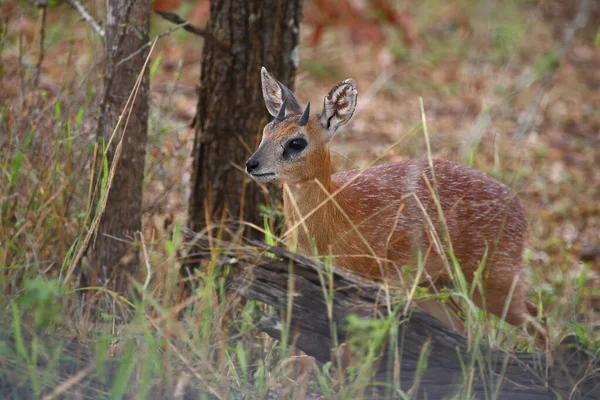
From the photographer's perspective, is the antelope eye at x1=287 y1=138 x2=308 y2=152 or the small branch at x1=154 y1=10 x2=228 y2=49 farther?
the small branch at x1=154 y1=10 x2=228 y2=49

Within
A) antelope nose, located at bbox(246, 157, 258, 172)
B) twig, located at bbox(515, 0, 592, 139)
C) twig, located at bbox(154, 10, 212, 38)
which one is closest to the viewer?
antelope nose, located at bbox(246, 157, 258, 172)

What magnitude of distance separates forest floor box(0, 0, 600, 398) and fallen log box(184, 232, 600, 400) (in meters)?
0.25

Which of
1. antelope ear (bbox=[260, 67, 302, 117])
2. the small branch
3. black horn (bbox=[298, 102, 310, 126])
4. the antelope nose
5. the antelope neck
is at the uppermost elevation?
the small branch

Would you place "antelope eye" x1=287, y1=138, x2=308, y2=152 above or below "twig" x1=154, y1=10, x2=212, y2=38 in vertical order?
below

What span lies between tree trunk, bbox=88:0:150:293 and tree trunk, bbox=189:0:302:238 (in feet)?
1.65

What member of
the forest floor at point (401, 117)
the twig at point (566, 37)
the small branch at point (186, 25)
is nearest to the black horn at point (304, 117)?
the forest floor at point (401, 117)

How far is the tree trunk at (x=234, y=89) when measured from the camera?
4.84m

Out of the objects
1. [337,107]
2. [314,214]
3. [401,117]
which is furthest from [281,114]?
[401,117]

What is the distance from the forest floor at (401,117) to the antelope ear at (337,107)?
50cm

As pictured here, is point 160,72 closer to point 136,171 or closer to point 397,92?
point 397,92

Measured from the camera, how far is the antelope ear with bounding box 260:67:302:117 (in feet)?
13.9

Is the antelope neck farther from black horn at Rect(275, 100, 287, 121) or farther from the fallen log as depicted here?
the fallen log

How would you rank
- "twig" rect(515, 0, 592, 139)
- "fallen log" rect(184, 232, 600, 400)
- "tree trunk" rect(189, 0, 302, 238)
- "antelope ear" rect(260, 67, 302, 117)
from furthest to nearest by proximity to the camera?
"twig" rect(515, 0, 592, 139) < "tree trunk" rect(189, 0, 302, 238) < "antelope ear" rect(260, 67, 302, 117) < "fallen log" rect(184, 232, 600, 400)

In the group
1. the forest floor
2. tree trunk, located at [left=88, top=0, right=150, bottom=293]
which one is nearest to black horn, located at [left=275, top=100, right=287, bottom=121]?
the forest floor
